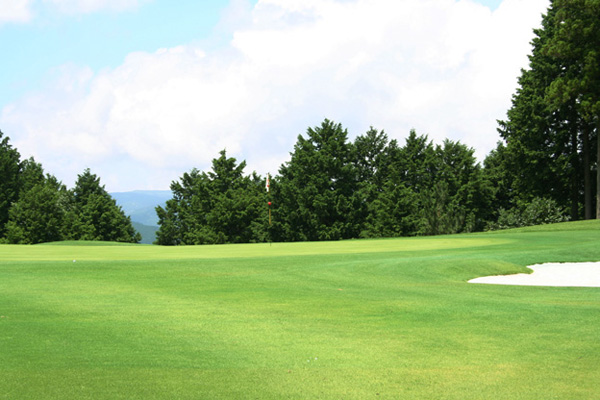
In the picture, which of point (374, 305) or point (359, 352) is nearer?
point (359, 352)

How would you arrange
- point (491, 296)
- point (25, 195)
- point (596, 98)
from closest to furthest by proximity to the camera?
point (491, 296)
point (596, 98)
point (25, 195)

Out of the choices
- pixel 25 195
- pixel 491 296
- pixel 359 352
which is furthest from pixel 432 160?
pixel 359 352

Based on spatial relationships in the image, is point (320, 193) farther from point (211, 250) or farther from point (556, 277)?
point (556, 277)

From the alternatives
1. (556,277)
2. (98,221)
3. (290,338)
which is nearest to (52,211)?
(98,221)

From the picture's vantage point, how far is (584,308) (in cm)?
962

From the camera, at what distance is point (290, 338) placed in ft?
24.1

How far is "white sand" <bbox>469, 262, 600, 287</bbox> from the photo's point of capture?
50.2 ft

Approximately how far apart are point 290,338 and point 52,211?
242ft

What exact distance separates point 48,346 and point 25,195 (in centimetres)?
7504

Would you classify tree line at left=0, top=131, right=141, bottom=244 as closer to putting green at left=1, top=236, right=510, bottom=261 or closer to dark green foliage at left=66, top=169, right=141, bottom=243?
dark green foliage at left=66, top=169, right=141, bottom=243

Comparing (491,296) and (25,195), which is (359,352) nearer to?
(491,296)

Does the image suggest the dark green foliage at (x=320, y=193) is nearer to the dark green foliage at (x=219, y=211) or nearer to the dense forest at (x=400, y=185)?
the dense forest at (x=400, y=185)

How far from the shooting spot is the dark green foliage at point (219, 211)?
225 ft

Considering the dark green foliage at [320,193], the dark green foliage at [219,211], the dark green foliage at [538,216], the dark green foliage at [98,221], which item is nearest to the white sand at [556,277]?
the dark green foliage at [538,216]
